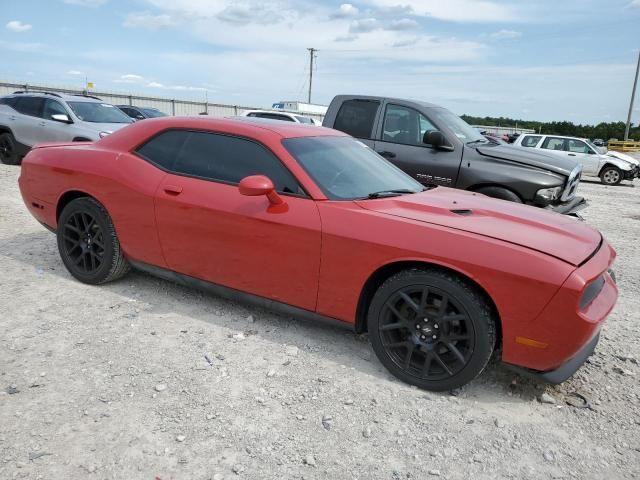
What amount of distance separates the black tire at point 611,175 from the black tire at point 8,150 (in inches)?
675

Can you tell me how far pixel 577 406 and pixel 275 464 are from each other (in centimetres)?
179

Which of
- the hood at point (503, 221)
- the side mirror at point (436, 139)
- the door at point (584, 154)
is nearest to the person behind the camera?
the hood at point (503, 221)

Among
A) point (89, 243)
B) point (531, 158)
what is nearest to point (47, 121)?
point (89, 243)

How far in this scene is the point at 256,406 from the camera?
8.64 feet

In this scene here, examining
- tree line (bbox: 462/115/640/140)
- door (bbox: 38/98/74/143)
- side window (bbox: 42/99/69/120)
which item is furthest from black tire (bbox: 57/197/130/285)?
tree line (bbox: 462/115/640/140)

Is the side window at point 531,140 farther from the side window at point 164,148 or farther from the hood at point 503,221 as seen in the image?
the side window at point 164,148

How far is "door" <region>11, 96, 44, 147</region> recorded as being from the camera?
10.4 metres

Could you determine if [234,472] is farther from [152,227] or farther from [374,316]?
[152,227]

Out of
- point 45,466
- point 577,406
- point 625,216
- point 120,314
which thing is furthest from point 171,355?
point 625,216

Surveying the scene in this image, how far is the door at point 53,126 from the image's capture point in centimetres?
991

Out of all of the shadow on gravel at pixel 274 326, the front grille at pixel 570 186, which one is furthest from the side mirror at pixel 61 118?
the front grille at pixel 570 186

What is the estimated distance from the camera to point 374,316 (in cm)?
295

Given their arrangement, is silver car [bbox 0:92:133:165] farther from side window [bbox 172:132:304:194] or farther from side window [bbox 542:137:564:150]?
side window [bbox 542:137:564:150]

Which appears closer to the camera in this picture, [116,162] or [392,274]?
[392,274]
